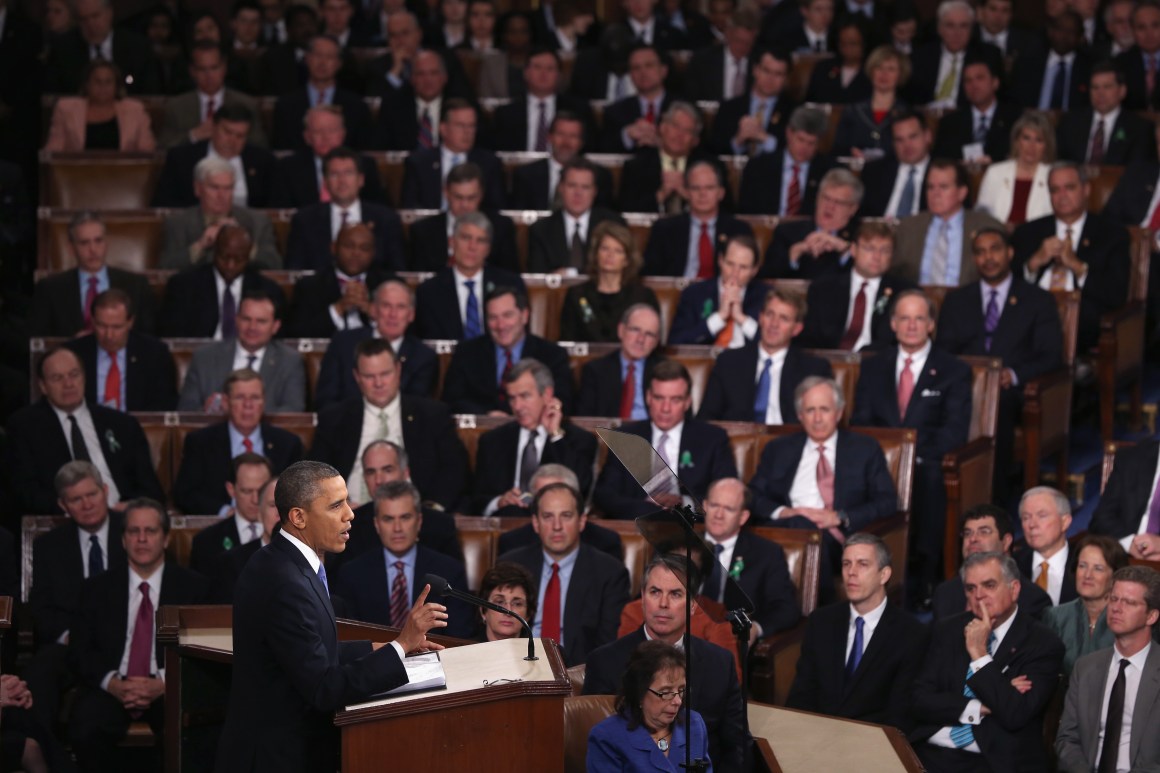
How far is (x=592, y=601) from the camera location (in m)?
4.86

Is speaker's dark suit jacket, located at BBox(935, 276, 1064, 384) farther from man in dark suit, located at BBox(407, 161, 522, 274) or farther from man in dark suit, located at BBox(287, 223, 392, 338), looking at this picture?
man in dark suit, located at BBox(287, 223, 392, 338)

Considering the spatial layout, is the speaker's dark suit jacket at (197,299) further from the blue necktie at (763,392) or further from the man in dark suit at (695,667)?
the man in dark suit at (695,667)

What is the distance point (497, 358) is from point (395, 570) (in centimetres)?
136

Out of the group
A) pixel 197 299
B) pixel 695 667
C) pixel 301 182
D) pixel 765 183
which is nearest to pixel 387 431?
pixel 197 299

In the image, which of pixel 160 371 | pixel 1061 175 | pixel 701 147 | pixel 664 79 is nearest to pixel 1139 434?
pixel 1061 175

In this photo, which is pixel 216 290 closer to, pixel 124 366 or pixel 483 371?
pixel 124 366

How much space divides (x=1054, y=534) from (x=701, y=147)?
10.8 feet

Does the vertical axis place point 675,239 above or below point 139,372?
above

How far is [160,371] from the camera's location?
6.08 metres

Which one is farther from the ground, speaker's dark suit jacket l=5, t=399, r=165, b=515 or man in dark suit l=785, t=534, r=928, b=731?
speaker's dark suit jacket l=5, t=399, r=165, b=515

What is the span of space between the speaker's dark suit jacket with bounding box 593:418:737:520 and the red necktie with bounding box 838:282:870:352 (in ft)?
3.09

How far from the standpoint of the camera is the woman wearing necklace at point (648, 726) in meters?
3.59

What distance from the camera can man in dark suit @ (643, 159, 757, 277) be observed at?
6.88 meters

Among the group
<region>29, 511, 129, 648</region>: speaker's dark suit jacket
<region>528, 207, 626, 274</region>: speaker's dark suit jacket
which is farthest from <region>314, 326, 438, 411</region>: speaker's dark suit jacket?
<region>29, 511, 129, 648</region>: speaker's dark suit jacket
